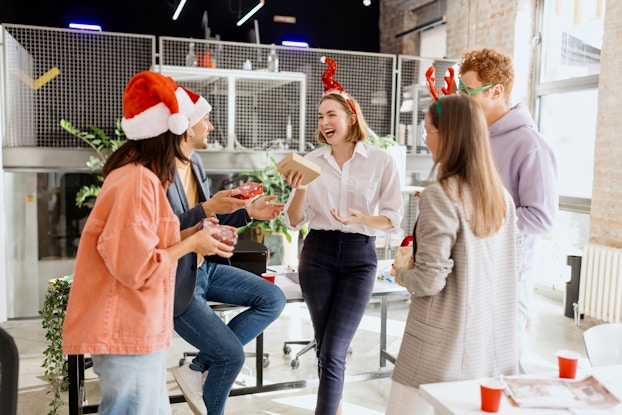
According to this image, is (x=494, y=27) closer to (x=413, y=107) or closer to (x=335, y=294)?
(x=413, y=107)

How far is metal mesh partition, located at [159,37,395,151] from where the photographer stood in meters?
5.81

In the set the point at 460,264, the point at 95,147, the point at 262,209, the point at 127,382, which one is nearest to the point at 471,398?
the point at 460,264

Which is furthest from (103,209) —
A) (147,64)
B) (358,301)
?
(147,64)

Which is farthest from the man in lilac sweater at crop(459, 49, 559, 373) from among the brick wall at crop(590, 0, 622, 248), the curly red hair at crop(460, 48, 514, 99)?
the brick wall at crop(590, 0, 622, 248)

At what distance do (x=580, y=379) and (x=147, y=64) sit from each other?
17.9 ft

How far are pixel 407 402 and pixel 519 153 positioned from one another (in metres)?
1.09

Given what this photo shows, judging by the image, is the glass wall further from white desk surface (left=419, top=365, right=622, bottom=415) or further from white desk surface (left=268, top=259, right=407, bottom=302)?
white desk surface (left=419, top=365, right=622, bottom=415)

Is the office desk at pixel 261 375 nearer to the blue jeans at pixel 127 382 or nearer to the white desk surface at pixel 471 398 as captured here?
the blue jeans at pixel 127 382

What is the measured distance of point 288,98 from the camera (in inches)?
248

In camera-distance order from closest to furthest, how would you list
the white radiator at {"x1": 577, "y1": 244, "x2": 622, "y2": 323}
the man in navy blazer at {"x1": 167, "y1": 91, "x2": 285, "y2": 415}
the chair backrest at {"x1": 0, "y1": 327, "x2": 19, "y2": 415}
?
the chair backrest at {"x1": 0, "y1": 327, "x2": 19, "y2": 415}
the man in navy blazer at {"x1": 167, "y1": 91, "x2": 285, "y2": 415}
the white radiator at {"x1": 577, "y1": 244, "x2": 622, "y2": 323}

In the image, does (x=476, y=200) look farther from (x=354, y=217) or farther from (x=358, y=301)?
(x=358, y=301)

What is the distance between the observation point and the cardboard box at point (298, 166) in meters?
2.29

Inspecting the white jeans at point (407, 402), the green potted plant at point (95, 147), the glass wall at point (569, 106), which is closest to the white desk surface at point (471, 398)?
the white jeans at point (407, 402)

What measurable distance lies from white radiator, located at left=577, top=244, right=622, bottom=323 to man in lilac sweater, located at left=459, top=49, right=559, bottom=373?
2.69 meters
